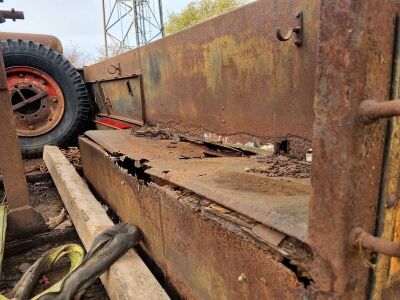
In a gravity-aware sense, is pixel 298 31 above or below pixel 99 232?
above

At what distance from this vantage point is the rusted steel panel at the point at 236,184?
0.82 m

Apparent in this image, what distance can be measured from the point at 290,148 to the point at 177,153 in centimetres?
62

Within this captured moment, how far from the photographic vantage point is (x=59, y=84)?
429 cm

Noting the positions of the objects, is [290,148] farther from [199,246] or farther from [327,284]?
[327,284]

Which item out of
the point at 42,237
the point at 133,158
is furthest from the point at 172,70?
the point at 42,237

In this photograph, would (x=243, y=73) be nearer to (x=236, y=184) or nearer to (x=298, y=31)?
(x=298, y=31)

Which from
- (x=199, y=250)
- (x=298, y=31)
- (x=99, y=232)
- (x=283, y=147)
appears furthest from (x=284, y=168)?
(x=99, y=232)

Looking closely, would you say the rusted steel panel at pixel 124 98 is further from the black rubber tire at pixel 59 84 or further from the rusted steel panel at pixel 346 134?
the rusted steel panel at pixel 346 134

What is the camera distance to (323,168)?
25.2 inches

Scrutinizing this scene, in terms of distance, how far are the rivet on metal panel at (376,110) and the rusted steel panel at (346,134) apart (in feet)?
0.04

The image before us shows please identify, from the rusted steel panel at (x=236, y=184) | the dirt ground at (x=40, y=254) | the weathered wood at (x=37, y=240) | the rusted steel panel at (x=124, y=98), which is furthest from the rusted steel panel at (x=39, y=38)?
the rusted steel panel at (x=236, y=184)

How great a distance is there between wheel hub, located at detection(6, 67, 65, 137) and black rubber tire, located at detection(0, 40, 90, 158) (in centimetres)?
6

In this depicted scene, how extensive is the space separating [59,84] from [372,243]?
432 centimetres

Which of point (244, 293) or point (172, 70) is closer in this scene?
point (244, 293)
